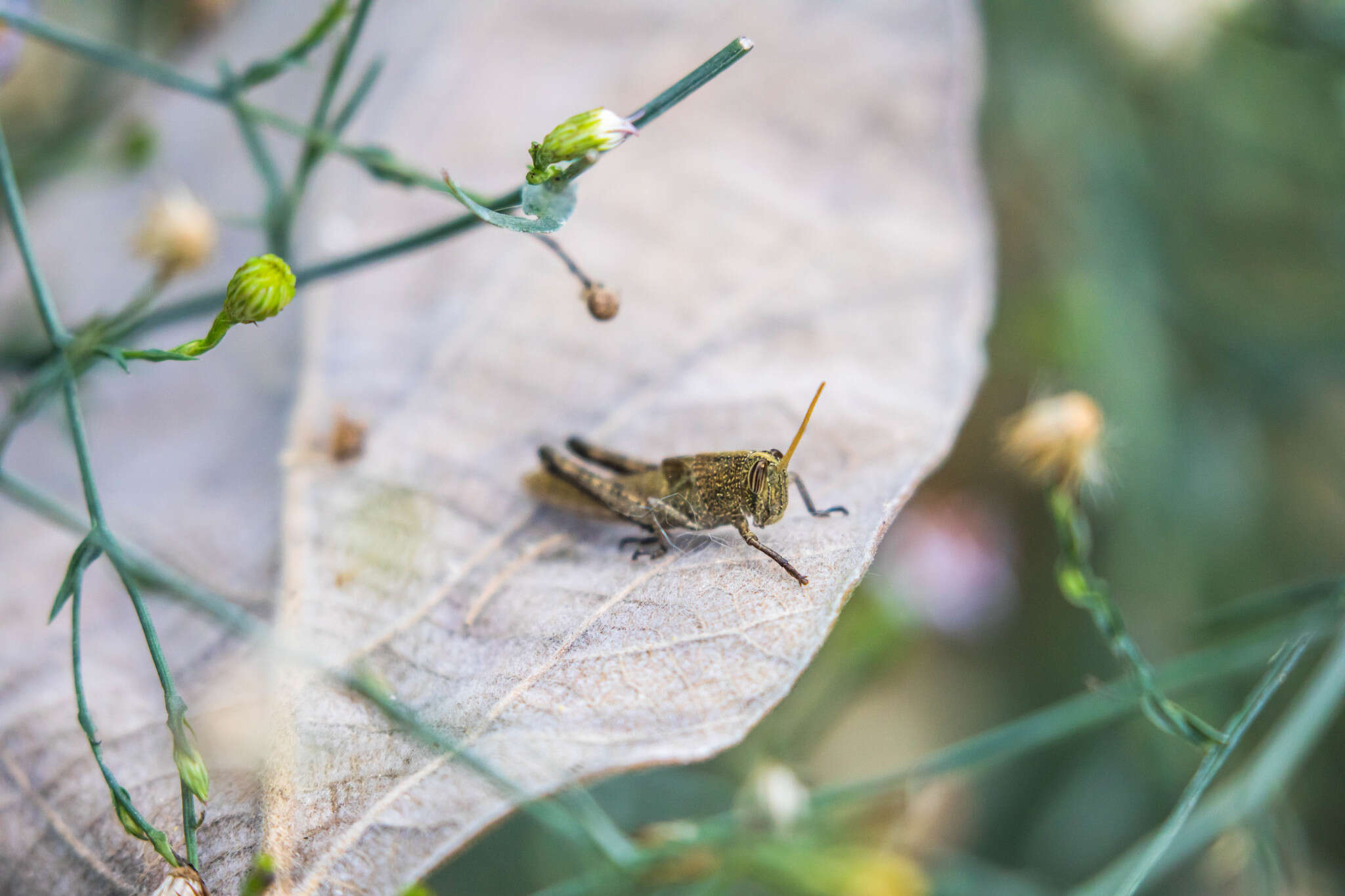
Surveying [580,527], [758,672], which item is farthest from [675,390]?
[758,672]

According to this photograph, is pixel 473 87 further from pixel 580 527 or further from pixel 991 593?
pixel 991 593

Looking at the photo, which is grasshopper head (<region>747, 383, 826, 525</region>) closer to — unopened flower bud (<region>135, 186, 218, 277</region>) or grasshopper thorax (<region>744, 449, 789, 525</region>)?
grasshopper thorax (<region>744, 449, 789, 525</region>)

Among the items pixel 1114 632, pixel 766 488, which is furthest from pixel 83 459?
pixel 1114 632

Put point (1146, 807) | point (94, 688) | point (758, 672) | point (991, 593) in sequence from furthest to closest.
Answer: point (991, 593) → point (1146, 807) → point (94, 688) → point (758, 672)

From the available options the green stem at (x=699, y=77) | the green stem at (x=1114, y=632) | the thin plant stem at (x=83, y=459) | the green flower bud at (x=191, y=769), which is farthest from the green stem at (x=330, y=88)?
the green stem at (x=1114, y=632)

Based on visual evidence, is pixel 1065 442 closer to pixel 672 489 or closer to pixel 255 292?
pixel 672 489

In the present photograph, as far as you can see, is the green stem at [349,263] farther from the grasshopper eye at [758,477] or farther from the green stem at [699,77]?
the grasshopper eye at [758,477]
